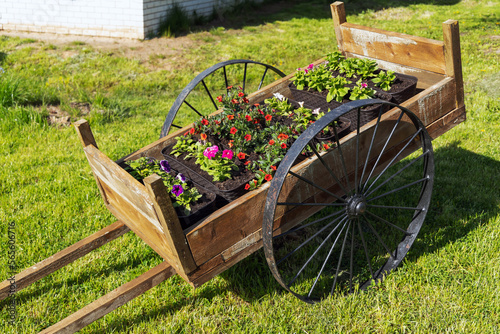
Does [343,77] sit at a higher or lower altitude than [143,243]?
higher

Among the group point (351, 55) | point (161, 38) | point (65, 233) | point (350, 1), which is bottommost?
point (65, 233)

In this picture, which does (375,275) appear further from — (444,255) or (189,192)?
(189,192)

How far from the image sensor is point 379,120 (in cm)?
250

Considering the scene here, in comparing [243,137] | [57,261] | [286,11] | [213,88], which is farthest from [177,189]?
[286,11]

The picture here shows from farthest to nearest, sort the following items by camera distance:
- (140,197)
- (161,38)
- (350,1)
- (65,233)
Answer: (350,1)
(161,38)
(65,233)
(140,197)

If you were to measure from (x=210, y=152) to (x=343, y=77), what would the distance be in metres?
1.23

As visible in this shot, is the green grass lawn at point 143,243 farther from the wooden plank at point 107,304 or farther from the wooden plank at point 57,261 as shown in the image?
the wooden plank at point 107,304

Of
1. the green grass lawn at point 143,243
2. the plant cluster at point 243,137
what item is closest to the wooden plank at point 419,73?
the plant cluster at point 243,137

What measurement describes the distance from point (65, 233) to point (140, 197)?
68.9 inches

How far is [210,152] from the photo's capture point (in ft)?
8.50

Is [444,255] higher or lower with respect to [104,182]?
lower

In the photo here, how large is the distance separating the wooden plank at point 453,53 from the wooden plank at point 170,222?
6.51 feet

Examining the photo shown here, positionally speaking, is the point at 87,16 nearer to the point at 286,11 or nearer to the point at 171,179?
the point at 286,11

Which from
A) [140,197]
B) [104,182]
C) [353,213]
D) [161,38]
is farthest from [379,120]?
[161,38]
